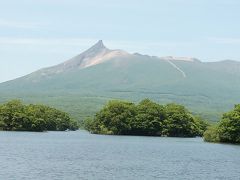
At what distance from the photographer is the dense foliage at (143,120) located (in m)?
113

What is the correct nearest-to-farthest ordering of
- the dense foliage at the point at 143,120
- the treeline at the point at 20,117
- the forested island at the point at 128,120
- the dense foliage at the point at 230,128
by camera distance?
the dense foliage at the point at 230,128 → the dense foliage at the point at 143,120 → the forested island at the point at 128,120 → the treeline at the point at 20,117

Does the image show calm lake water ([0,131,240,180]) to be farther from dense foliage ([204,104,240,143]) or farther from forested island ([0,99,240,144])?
forested island ([0,99,240,144])

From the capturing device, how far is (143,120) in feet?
375

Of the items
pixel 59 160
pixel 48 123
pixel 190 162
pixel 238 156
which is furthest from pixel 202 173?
pixel 48 123

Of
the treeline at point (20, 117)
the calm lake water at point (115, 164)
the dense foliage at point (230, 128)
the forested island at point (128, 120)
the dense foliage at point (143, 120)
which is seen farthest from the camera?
the treeline at point (20, 117)

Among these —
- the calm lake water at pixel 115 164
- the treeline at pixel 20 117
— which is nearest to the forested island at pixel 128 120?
the treeline at pixel 20 117

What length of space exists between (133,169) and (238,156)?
1975cm

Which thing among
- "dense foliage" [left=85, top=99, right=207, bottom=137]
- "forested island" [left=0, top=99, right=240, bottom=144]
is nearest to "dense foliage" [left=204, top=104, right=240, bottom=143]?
"forested island" [left=0, top=99, right=240, bottom=144]

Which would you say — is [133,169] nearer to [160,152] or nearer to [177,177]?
[177,177]

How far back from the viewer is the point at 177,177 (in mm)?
43594

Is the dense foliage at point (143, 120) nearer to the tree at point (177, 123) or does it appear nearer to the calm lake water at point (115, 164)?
A: the tree at point (177, 123)

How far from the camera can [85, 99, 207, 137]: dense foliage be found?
113 m

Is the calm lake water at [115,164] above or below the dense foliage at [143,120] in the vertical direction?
below

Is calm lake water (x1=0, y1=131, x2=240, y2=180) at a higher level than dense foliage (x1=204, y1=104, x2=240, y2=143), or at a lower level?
lower
